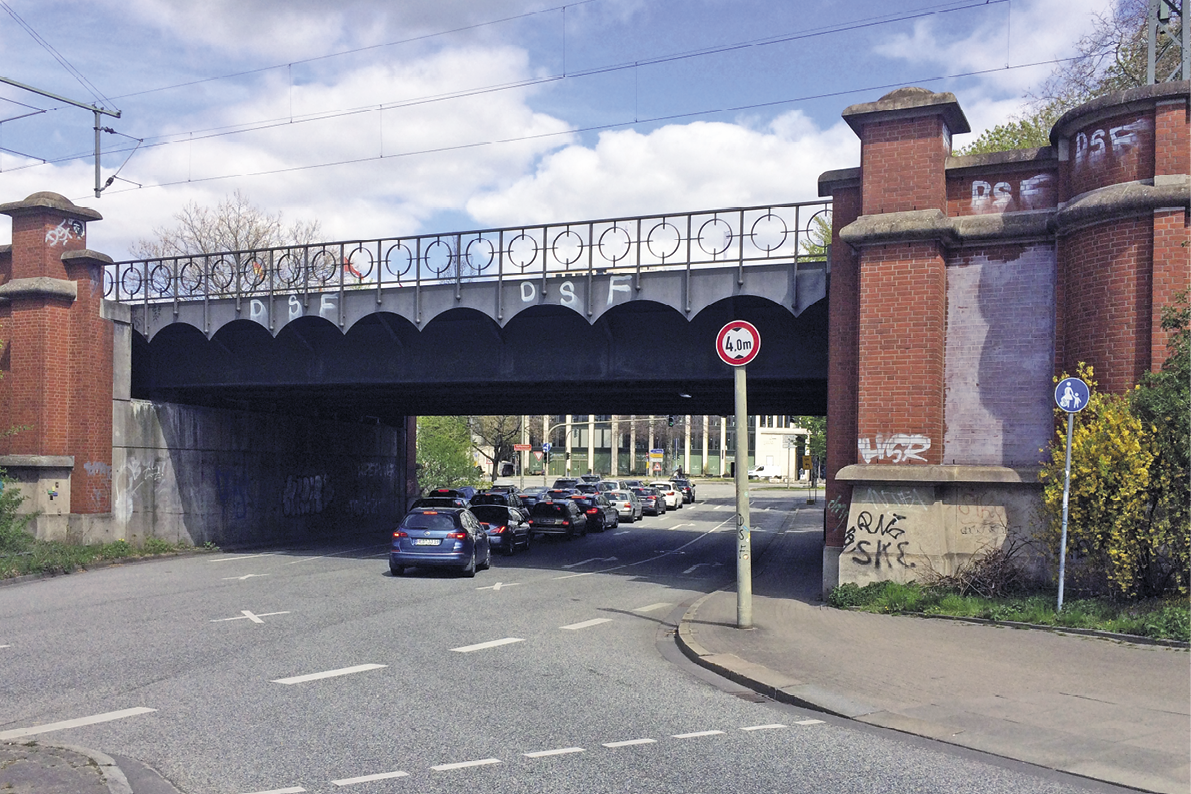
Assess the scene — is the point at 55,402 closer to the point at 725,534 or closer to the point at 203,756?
the point at 203,756

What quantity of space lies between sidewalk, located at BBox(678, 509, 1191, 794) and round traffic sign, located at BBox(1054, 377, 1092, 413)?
271cm

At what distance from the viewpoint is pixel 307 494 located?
31.6 meters

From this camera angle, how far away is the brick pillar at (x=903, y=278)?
14.7 metres

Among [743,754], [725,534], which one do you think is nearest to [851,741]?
[743,754]

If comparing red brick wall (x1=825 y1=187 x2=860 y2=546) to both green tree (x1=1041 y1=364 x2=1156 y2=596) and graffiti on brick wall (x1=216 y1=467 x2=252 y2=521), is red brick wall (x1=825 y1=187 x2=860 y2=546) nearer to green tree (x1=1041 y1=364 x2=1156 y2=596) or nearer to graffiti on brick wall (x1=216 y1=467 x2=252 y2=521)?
green tree (x1=1041 y1=364 x2=1156 y2=596)

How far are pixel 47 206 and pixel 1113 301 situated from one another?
22214 mm

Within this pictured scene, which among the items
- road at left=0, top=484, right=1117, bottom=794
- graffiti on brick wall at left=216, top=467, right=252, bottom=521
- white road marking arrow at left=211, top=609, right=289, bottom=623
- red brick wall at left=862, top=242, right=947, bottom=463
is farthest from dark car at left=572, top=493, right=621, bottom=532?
white road marking arrow at left=211, top=609, right=289, bottom=623

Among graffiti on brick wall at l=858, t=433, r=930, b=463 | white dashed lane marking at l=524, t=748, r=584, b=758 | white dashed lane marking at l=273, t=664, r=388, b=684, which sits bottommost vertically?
white dashed lane marking at l=273, t=664, r=388, b=684

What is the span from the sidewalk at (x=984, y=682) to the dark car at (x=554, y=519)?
19931 mm

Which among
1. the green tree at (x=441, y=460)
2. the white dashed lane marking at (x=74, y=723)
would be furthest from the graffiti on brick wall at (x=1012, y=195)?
the green tree at (x=441, y=460)

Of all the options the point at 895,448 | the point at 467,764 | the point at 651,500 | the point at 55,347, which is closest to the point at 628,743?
the point at 467,764

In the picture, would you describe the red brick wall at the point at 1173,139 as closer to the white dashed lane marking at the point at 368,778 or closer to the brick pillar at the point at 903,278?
the brick pillar at the point at 903,278

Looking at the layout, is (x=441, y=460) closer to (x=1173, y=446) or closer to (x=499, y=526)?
(x=499, y=526)

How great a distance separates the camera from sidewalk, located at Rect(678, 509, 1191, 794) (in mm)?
6984
